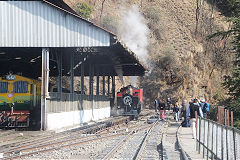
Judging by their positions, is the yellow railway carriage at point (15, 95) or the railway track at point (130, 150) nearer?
the railway track at point (130, 150)

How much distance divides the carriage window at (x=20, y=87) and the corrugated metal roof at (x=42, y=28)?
2.19 m

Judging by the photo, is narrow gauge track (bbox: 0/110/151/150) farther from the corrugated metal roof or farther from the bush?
the bush

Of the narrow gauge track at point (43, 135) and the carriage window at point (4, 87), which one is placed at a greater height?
the carriage window at point (4, 87)

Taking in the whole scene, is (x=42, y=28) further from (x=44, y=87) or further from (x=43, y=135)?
(x=43, y=135)

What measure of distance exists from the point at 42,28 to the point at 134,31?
5001 centimetres

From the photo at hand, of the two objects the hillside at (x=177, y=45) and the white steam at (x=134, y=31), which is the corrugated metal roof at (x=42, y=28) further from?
the white steam at (x=134, y=31)

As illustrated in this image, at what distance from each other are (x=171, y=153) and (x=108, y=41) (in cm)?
1019

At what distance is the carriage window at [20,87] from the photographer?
67.2 ft

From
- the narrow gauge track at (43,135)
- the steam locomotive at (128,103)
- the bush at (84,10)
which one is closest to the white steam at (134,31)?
the bush at (84,10)

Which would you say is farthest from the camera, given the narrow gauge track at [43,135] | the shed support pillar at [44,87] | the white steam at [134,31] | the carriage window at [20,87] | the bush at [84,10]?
the white steam at [134,31]

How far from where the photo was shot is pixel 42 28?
2083 cm

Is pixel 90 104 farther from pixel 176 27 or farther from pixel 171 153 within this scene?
pixel 176 27

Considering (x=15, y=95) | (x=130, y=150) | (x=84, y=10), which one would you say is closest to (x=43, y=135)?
(x=15, y=95)

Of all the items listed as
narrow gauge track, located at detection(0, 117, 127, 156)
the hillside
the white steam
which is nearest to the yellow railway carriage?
narrow gauge track, located at detection(0, 117, 127, 156)
